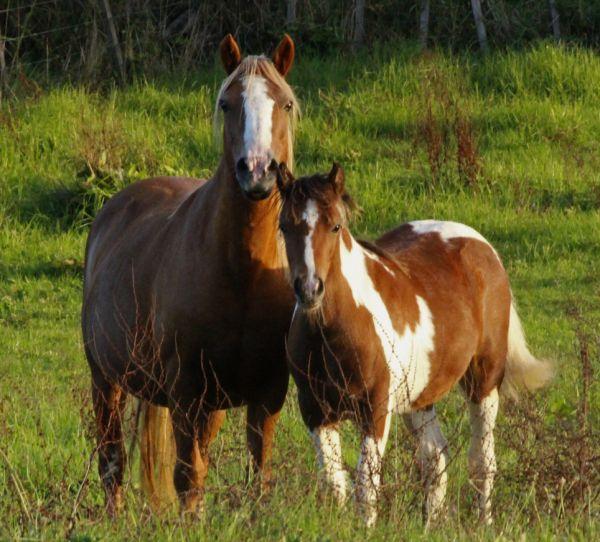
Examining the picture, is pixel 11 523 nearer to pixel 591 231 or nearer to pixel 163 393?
pixel 163 393

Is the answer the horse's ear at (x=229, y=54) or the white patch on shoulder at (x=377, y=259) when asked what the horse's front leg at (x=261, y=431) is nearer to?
the white patch on shoulder at (x=377, y=259)

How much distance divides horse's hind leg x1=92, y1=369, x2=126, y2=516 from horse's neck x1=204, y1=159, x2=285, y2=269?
1229mm

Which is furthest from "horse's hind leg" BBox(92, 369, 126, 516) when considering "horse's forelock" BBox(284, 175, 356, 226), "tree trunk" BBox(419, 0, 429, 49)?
"tree trunk" BBox(419, 0, 429, 49)

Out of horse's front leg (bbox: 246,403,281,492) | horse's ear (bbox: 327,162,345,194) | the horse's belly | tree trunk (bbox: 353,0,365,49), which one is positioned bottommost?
horse's front leg (bbox: 246,403,281,492)

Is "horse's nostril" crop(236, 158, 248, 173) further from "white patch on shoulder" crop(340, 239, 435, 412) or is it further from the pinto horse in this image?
"white patch on shoulder" crop(340, 239, 435, 412)

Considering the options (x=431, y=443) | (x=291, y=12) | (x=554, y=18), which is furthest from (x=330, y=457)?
(x=554, y=18)

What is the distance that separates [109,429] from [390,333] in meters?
1.57

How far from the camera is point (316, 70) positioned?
13617 mm

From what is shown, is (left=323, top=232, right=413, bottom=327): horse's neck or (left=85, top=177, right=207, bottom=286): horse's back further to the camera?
(left=85, top=177, right=207, bottom=286): horse's back

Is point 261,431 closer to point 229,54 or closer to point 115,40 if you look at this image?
point 229,54

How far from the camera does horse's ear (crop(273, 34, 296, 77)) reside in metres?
5.86

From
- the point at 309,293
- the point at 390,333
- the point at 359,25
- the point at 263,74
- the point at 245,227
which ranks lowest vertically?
the point at 390,333

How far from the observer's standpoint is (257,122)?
5355 millimetres

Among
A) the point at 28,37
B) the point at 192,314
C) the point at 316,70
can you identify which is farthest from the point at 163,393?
the point at 28,37
